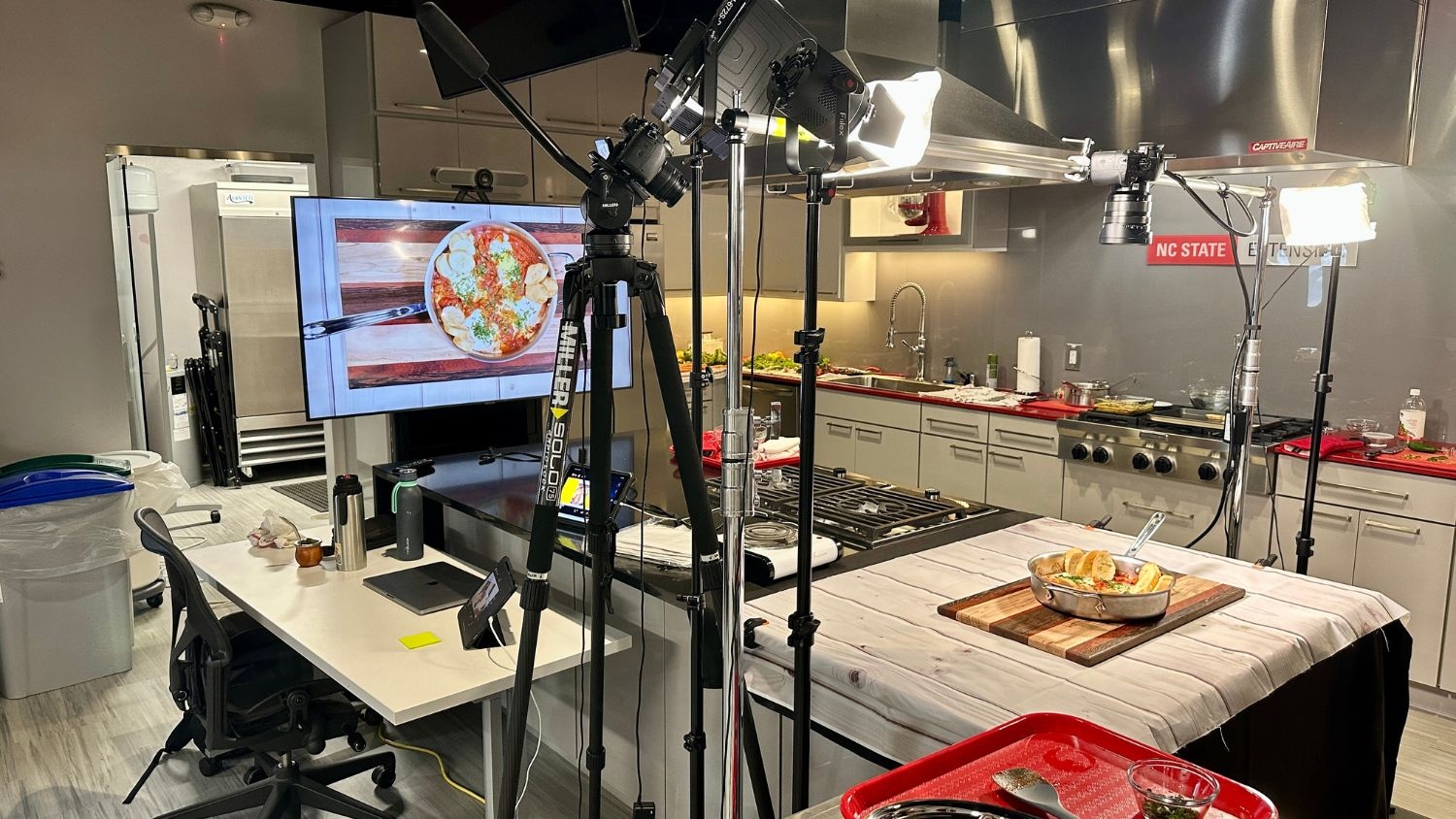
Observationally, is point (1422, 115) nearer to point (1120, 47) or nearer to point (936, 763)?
point (1120, 47)

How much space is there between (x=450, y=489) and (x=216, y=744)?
0.99 metres

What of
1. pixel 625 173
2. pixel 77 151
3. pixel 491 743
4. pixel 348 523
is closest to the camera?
pixel 625 173

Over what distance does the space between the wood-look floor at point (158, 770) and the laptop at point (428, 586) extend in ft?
2.22

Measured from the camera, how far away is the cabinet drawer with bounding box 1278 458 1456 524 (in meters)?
3.19

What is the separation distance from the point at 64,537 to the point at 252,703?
1.59 m

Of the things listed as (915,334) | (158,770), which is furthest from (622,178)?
(915,334)

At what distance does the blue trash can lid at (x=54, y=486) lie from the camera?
330 centimetres

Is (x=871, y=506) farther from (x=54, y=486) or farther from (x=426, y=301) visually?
(x=54, y=486)

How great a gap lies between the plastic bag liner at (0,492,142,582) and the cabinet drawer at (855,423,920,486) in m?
3.27

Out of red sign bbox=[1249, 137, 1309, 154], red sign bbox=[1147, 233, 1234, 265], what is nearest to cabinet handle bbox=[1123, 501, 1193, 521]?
red sign bbox=[1147, 233, 1234, 265]

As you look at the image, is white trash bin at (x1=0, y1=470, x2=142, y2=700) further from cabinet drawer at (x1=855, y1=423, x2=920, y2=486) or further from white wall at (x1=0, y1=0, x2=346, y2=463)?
cabinet drawer at (x1=855, y1=423, x2=920, y2=486)

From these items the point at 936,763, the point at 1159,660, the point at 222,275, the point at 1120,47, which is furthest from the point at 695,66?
the point at 222,275

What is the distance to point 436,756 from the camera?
3.04 m

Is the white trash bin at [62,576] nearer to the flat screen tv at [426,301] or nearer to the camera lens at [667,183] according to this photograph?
the flat screen tv at [426,301]
